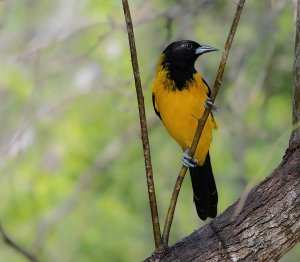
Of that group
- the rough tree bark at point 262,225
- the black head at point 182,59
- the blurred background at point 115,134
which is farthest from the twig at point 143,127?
the blurred background at point 115,134

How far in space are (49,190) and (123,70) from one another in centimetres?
133

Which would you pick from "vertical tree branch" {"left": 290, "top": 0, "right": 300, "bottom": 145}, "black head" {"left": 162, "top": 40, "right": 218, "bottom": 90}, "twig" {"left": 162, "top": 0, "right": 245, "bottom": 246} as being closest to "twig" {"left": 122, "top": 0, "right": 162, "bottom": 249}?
"twig" {"left": 162, "top": 0, "right": 245, "bottom": 246}

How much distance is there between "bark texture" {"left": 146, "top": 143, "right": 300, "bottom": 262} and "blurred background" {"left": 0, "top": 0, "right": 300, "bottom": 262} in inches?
85.7

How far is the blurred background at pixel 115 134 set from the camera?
6.02 m

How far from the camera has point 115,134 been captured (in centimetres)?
702

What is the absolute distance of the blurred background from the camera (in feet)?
19.7

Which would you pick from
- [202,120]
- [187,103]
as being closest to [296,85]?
[202,120]

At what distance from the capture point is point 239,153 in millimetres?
6363

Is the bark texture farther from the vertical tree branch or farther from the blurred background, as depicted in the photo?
the blurred background

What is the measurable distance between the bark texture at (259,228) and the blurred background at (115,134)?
2.18 metres

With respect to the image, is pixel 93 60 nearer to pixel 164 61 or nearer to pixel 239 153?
pixel 239 153

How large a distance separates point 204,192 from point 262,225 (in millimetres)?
1518

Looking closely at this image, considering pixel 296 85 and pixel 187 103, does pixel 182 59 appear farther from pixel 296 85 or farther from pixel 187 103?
pixel 296 85

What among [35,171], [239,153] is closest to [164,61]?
[239,153]
